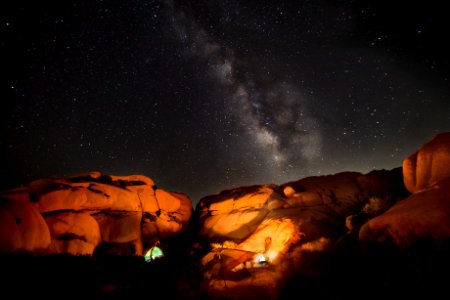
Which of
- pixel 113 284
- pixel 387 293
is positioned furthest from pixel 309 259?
pixel 113 284

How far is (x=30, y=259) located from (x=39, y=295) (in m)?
2.52

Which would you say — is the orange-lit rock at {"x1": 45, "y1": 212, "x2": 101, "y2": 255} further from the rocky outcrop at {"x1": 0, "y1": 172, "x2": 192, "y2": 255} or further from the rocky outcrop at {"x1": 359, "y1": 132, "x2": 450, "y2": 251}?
the rocky outcrop at {"x1": 359, "y1": 132, "x2": 450, "y2": 251}

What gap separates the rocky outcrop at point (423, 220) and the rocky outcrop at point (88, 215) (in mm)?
13069

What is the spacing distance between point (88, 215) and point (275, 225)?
442 inches

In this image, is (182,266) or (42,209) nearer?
(42,209)

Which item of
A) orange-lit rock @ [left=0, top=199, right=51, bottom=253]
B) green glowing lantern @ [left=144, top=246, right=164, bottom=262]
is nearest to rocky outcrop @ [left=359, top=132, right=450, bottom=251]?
green glowing lantern @ [left=144, top=246, right=164, bottom=262]

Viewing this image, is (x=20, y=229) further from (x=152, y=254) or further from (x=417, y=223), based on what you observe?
(x=417, y=223)

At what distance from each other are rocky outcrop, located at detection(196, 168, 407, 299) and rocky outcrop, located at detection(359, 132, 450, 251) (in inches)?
148

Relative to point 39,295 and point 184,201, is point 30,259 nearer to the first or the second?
point 39,295

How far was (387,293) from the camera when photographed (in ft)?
24.2

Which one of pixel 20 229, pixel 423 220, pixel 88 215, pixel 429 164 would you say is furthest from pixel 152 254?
pixel 429 164

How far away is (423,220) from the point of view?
7.58 m

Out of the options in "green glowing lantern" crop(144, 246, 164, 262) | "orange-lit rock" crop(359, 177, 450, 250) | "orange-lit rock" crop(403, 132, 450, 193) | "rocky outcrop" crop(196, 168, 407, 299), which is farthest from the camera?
"green glowing lantern" crop(144, 246, 164, 262)

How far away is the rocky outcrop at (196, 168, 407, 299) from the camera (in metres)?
11.1
